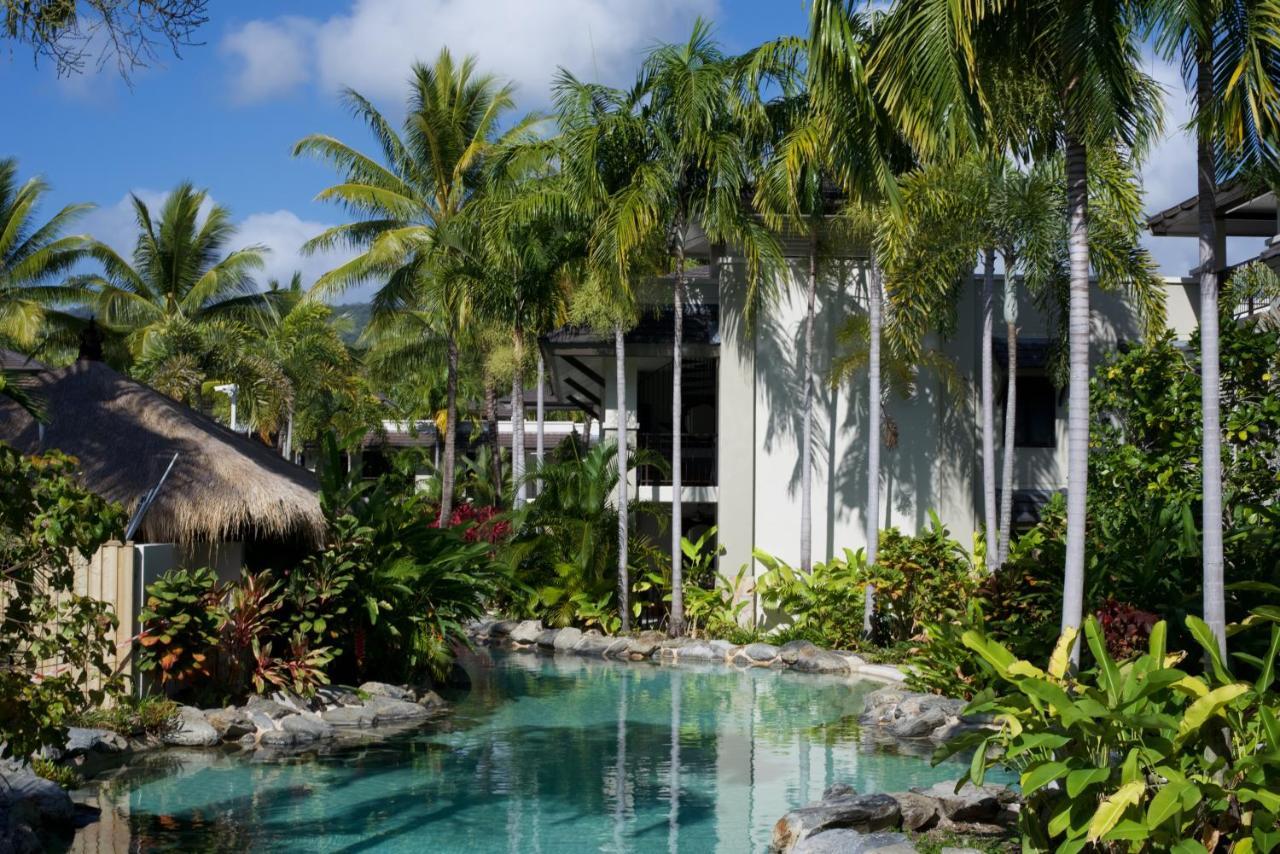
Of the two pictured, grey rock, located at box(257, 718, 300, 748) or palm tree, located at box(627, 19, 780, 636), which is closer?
grey rock, located at box(257, 718, 300, 748)

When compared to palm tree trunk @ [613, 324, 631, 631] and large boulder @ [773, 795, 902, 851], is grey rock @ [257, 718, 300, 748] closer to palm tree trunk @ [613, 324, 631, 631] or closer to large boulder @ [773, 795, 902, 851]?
large boulder @ [773, 795, 902, 851]

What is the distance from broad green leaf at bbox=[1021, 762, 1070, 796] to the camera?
703 centimetres

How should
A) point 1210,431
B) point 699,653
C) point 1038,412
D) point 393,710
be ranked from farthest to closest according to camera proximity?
point 1038,412 < point 699,653 < point 393,710 < point 1210,431

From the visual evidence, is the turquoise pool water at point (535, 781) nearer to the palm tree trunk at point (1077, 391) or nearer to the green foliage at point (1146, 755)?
the green foliage at point (1146, 755)

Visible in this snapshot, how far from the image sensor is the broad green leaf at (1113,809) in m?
6.73

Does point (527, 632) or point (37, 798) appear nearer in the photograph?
point (37, 798)

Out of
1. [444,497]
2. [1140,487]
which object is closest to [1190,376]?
[1140,487]

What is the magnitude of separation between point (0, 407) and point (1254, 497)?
1366 cm

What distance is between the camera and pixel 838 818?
9.14 meters

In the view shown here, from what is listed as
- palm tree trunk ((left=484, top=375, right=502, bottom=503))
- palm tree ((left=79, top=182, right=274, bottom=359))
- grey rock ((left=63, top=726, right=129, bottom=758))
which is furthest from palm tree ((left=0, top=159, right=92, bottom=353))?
grey rock ((left=63, top=726, right=129, bottom=758))

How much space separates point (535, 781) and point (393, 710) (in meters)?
3.59

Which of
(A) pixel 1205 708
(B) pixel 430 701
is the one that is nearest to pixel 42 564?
(A) pixel 1205 708

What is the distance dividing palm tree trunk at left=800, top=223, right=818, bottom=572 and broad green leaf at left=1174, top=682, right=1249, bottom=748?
1351 centimetres

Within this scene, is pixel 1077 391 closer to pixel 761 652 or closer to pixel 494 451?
pixel 761 652
